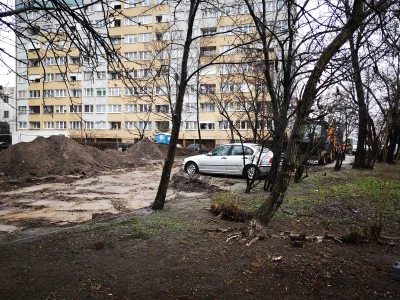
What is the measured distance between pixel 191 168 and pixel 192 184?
3177 millimetres

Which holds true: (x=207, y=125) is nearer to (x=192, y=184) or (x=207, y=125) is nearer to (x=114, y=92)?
(x=114, y=92)

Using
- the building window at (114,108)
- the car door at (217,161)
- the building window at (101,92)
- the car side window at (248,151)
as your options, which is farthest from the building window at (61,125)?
the car side window at (248,151)

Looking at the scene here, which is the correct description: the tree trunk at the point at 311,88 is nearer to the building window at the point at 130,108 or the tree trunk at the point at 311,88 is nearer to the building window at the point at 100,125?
the building window at the point at 130,108

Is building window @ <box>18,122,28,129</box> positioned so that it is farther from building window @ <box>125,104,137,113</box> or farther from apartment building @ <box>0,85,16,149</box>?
building window @ <box>125,104,137,113</box>

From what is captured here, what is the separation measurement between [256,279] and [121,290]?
137 centimetres

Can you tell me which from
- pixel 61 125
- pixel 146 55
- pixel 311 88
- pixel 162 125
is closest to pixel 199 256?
pixel 311 88

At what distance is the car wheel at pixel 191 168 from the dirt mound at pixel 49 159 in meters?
5.92

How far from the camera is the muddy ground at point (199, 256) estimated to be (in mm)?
3102

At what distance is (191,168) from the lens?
14922mm

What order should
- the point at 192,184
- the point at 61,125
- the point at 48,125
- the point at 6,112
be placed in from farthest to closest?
1. the point at 6,112
2. the point at 48,125
3. the point at 61,125
4. the point at 192,184

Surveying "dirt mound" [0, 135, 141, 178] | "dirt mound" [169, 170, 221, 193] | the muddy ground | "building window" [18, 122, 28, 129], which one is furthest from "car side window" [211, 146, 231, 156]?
"building window" [18, 122, 28, 129]

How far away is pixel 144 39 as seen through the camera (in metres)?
49.4

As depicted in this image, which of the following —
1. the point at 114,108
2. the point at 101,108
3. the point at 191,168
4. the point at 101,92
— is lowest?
the point at 191,168

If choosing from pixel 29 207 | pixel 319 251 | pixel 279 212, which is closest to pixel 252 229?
pixel 319 251
